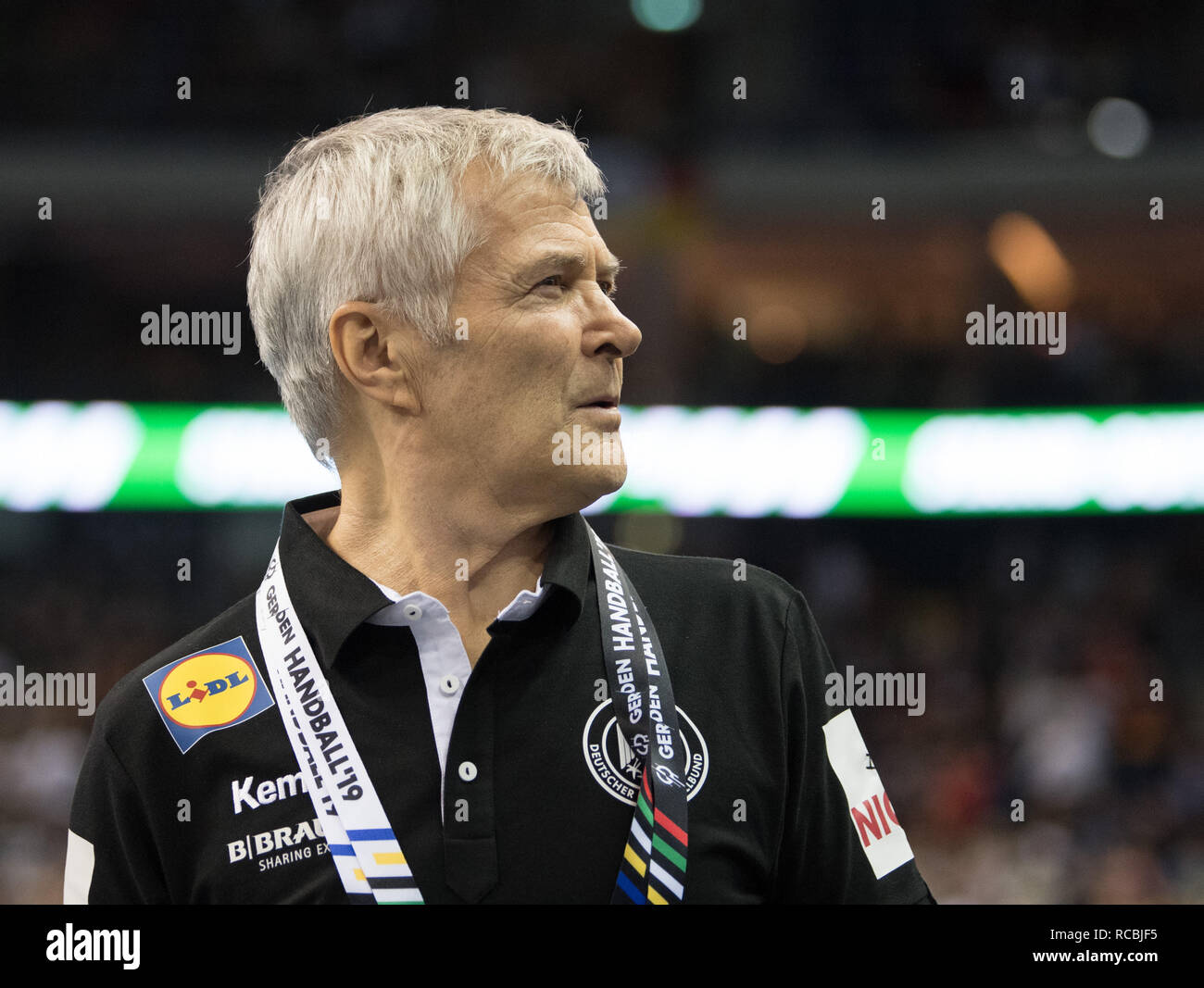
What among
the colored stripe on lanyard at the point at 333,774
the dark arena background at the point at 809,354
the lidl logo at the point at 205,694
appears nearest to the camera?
the colored stripe on lanyard at the point at 333,774

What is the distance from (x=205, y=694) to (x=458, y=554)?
37 centimetres

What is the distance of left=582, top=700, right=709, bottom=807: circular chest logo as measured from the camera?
1.44 meters

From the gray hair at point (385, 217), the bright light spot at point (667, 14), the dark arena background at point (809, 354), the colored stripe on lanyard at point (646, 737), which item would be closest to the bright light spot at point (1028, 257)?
the dark arena background at point (809, 354)

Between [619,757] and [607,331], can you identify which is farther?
[607,331]

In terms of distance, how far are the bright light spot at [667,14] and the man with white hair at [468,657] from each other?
4.24m

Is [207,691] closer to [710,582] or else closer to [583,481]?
[583,481]

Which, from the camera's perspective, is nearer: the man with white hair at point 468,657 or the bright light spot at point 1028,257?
the man with white hair at point 468,657

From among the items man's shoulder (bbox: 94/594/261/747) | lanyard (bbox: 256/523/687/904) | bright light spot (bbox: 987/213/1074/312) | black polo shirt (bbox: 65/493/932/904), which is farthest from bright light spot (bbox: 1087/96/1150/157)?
man's shoulder (bbox: 94/594/261/747)

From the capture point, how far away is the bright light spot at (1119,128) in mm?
5551

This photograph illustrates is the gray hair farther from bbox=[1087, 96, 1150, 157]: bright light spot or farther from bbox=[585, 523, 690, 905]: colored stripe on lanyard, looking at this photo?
bbox=[1087, 96, 1150, 157]: bright light spot

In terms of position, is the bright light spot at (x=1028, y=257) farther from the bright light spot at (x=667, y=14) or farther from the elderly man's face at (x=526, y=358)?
the elderly man's face at (x=526, y=358)

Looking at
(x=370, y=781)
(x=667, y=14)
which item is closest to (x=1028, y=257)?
(x=667, y=14)

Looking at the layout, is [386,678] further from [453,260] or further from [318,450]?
[453,260]

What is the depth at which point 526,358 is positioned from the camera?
1528mm
